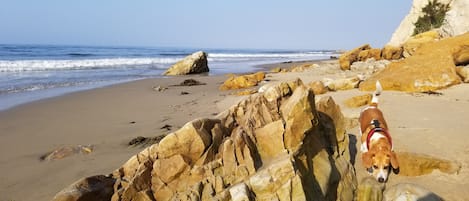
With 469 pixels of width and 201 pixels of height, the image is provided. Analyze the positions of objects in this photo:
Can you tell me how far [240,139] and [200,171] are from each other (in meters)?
0.47

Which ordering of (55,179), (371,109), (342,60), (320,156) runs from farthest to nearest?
(342,60)
(371,109)
(55,179)
(320,156)

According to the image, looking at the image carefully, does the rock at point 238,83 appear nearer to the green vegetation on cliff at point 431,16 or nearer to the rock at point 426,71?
the rock at point 426,71

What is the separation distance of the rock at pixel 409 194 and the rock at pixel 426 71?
555cm

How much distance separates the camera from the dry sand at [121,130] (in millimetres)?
4109

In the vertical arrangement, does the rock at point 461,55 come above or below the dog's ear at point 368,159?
above

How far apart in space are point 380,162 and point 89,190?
2.98m

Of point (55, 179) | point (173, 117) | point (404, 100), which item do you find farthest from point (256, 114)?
point (404, 100)

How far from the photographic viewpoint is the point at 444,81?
8.56 metres

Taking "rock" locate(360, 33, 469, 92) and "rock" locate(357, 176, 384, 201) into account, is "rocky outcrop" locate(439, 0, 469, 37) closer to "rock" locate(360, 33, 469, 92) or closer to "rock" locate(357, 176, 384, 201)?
"rock" locate(360, 33, 469, 92)

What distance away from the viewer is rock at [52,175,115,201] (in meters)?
3.04

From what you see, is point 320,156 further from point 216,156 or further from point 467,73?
point 467,73

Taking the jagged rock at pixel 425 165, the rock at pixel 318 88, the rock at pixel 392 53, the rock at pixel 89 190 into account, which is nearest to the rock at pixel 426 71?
the rock at pixel 318 88

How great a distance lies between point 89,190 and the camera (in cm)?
314

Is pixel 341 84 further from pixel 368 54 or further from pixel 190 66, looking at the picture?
pixel 368 54
